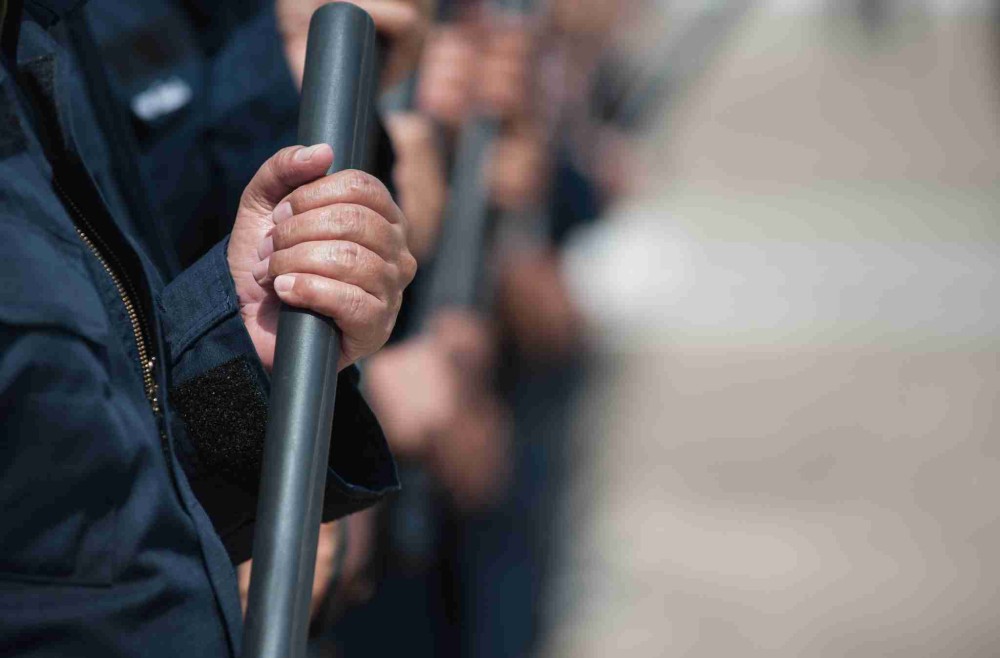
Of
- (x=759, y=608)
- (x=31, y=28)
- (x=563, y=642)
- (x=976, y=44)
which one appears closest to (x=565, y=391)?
(x=563, y=642)

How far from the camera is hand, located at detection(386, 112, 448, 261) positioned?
4.41 ft

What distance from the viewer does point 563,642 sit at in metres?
2.09

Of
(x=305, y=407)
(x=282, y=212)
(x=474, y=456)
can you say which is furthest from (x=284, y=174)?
(x=474, y=456)

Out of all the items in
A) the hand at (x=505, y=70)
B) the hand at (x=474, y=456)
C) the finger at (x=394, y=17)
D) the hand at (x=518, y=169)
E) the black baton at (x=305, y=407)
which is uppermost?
the hand at (x=505, y=70)

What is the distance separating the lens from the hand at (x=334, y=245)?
637 millimetres

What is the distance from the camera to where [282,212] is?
67 cm

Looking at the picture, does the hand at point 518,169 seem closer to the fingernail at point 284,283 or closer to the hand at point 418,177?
the hand at point 418,177

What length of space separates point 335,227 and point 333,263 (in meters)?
0.02

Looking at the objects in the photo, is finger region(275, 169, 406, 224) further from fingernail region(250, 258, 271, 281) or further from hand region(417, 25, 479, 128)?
hand region(417, 25, 479, 128)

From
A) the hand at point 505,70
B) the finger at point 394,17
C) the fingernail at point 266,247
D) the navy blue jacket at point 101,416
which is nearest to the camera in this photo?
the navy blue jacket at point 101,416

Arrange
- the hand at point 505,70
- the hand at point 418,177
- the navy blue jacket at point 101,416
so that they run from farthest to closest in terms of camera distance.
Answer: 1. the hand at point 505,70
2. the hand at point 418,177
3. the navy blue jacket at point 101,416

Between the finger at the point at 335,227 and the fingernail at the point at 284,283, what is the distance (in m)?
0.03

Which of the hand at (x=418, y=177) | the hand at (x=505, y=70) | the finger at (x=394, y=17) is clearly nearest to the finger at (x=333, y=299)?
the finger at (x=394, y=17)

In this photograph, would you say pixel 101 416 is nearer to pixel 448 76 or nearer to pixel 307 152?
pixel 307 152
